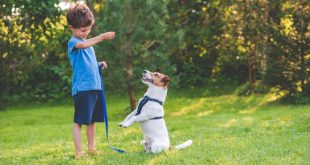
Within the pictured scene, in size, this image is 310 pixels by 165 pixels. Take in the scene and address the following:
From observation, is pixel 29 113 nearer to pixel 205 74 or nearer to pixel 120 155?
pixel 205 74

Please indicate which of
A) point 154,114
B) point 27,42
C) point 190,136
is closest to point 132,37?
point 27,42

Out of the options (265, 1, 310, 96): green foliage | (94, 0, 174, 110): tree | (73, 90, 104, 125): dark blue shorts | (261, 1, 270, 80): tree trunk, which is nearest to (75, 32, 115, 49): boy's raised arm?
(73, 90, 104, 125): dark blue shorts

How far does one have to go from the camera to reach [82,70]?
19.0 ft

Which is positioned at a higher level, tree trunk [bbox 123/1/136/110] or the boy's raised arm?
the boy's raised arm

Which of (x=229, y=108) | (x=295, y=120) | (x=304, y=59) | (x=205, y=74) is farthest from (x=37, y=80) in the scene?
(x=295, y=120)

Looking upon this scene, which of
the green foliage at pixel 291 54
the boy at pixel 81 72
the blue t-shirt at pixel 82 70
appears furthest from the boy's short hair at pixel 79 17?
the green foliage at pixel 291 54

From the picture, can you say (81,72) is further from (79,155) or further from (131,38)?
(131,38)

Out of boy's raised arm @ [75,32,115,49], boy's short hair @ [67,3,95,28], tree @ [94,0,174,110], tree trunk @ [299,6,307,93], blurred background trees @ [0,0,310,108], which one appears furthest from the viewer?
tree trunk @ [299,6,307,93]

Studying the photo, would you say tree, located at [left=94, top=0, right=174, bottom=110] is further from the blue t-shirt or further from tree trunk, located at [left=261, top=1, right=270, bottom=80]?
the blue t-shirt

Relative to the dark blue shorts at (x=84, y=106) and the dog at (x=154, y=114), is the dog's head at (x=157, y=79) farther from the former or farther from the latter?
the dark blue shorts at (x=84, y=106)

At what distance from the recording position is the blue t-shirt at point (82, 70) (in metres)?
5.79

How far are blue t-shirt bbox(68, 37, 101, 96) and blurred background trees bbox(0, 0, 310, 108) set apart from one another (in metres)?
5.01

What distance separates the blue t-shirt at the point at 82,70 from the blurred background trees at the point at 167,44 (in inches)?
197

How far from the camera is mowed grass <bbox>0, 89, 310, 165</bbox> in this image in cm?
559
